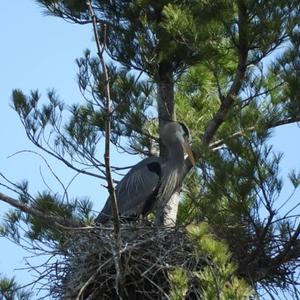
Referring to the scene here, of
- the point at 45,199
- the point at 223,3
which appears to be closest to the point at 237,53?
the point at 223,3

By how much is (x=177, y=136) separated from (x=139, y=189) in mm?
329

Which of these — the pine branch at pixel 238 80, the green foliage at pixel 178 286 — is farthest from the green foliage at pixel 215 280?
the pine branch at pixel 238 80

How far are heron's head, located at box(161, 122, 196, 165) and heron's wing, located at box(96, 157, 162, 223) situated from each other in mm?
128

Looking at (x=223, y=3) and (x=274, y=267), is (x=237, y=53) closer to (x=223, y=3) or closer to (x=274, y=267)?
(x=223, y=3)

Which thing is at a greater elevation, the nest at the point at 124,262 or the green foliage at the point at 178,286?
the nest at the point at 124,262

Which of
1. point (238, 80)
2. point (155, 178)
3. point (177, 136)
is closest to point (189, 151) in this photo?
point (177, 136)

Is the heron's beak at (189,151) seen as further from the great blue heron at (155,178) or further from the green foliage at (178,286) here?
the green foliage at (178,286)

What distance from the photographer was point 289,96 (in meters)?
5.27

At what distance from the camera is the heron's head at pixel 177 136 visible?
5961mm

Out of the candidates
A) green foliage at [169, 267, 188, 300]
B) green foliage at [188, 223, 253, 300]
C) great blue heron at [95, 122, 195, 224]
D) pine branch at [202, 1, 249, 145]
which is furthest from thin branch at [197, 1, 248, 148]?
green foliage at [169, 267, 188, 300]

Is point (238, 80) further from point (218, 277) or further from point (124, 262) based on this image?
point (218, 277)

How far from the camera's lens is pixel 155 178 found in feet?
19.8

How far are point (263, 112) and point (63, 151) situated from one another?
1106 mm

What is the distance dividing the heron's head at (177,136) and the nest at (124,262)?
0.82m
